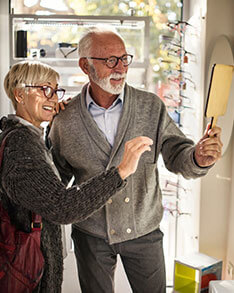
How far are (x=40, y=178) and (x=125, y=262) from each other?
31.0 inches

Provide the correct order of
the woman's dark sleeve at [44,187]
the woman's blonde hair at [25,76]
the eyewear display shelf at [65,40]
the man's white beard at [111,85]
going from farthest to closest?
the eyewear display shelf at [65,40] < the man's white beard at [111,85] < the woman's blonde hair at [25,76] < the woman's dark sleeve at [44,187]

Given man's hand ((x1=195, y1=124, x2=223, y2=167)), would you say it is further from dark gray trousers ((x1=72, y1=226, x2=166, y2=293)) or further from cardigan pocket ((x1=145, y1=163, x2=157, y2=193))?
dark gray trousers ((x1=72, y1=226, x2=166, y2=293))

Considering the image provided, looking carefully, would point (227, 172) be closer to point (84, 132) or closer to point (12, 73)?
point (84, 132)

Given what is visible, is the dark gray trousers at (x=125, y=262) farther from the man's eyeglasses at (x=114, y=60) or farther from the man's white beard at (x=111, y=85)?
the man's eyeglasses at (x=114, y=60)

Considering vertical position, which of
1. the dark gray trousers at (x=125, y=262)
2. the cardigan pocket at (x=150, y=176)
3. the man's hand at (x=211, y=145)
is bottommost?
the dark gray trousers at (x=125, y=262)

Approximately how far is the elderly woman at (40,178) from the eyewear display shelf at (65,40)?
3.97 feet

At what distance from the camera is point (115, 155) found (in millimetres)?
1882

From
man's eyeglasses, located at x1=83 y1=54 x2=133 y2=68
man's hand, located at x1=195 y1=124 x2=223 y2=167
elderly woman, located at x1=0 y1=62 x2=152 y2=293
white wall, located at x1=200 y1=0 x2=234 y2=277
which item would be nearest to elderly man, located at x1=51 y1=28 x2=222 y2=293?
man's eyeglasses, located at x1=83 y1=54 x2=133 y2=68

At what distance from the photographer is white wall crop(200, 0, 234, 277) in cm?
266

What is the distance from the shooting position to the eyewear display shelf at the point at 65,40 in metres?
2.83

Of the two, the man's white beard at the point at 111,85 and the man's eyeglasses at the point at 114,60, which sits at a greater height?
the man's eyeglasses at the point at 114,60

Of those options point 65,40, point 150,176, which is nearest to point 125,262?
point 150,176

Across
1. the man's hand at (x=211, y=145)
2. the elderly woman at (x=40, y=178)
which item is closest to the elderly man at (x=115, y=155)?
the man's hand at (x=211, y=145)

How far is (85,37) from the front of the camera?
195 centimetres
